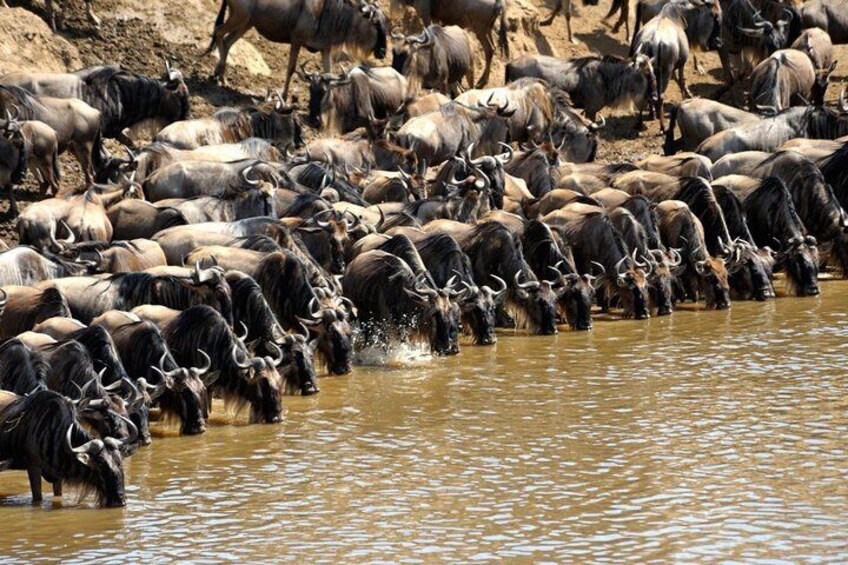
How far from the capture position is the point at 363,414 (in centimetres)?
1400

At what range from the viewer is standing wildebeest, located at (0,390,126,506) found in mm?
11273

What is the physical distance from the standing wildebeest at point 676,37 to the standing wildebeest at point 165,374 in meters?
14.0

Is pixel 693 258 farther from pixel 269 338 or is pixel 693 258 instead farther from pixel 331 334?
pixel 269 338

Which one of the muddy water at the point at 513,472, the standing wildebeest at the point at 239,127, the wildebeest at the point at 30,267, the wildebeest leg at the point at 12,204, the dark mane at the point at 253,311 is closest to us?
the muddy water at the point at 513,472

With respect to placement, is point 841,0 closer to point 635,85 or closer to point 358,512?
point 635,85

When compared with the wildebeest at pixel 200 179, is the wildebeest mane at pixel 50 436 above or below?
below

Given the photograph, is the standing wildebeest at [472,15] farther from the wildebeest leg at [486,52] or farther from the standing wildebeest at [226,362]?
the standing wildebeest at [226,362]

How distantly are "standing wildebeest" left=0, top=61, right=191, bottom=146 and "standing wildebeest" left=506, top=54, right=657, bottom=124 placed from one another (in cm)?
621

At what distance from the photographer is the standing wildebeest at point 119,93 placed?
21250mm

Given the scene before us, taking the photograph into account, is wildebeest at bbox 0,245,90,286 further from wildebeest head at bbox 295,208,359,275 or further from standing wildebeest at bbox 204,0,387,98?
standing wildebeest at bbox 204,0,387,98

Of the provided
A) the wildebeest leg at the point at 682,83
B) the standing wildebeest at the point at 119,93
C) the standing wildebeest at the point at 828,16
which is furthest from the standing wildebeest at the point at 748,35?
the standing wildebeest at the point at 119,93

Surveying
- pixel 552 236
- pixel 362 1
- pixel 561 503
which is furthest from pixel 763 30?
pixel 561 503

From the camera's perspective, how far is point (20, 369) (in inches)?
484

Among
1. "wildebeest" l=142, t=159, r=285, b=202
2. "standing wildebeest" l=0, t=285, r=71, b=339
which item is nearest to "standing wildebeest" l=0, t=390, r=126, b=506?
"standing wildebeest" l=0, t=285, r=71, b=339
